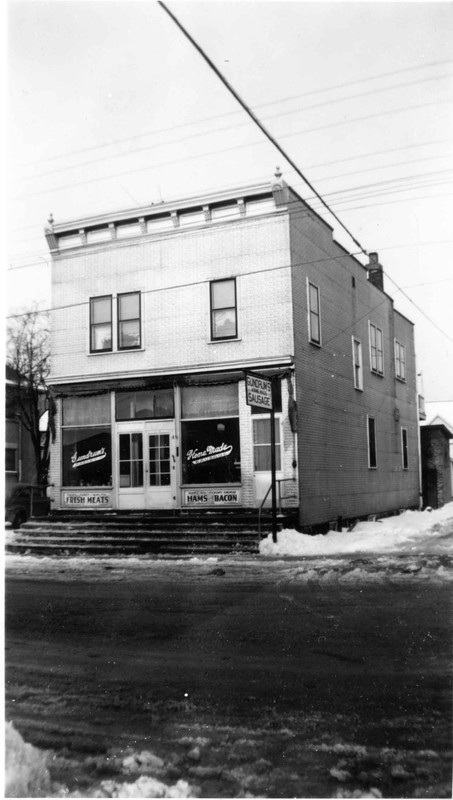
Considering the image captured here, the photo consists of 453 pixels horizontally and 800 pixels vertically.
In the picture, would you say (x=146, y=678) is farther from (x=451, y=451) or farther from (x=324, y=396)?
(x=451, y=451)

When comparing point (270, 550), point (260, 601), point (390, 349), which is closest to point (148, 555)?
point (270, 550)

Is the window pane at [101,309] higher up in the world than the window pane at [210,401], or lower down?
higher up

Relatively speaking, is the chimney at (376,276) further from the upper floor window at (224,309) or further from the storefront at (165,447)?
the storefront at (165,447)

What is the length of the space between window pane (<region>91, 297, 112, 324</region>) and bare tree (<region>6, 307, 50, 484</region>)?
1485mm

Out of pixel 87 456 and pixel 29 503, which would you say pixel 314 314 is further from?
pixel 29 503

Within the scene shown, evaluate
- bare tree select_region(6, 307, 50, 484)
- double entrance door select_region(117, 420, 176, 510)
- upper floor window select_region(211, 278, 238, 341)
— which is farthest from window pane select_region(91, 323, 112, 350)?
upper floor window select_region(211, 278, 238, 341)

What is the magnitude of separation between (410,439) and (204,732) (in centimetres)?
1939

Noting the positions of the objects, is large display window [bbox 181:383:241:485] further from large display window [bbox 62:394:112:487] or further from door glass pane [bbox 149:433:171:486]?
large display window [bbox 62:394:112:487]

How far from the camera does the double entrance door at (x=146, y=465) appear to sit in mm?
15469

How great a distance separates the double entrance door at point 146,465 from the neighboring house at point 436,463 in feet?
30.2

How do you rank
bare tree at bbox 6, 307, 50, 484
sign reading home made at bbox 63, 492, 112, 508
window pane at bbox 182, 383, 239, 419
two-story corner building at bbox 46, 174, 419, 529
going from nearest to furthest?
bare tree at bbox 6, 307, 50, 484
two-story corner building at bbox 46, 174, 419, 529
window pane at bbox 182, 383, 239, 419
sign reading home made at bbox 63, 492, 112, 508

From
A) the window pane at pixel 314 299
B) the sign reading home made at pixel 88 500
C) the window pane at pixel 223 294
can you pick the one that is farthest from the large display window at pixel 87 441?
the window pane at pixel 314 299

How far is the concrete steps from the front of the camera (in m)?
12.5

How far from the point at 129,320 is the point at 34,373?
2609 mm
